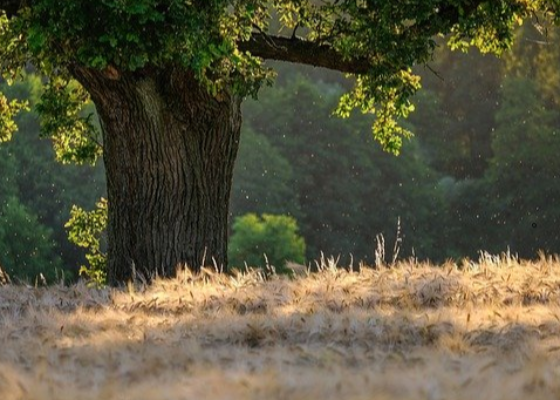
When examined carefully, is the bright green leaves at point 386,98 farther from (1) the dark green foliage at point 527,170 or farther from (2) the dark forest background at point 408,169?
(1) the dark green foliage at point 527,170

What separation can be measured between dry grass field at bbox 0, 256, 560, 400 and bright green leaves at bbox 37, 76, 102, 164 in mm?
6334

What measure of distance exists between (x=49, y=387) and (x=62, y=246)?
4921cm

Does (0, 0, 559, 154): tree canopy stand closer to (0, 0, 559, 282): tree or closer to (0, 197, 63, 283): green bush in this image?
(0, 0, 559, 282): tree

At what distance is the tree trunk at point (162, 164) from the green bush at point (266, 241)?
35.4 metres

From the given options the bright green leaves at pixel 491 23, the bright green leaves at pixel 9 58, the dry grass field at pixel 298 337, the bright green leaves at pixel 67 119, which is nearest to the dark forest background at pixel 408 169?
the bright green leaves at pixel 9 58

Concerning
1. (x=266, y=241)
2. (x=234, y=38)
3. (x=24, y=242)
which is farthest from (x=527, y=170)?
(x=234, y=38)

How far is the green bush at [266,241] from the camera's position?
167ft

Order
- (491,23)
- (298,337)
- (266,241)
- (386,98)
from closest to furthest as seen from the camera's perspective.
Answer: (298,337) < (491,23) < (386,98) < (266,241)

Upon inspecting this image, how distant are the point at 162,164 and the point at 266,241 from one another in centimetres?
3606

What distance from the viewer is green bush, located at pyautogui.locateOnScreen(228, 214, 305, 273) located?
50844 mm

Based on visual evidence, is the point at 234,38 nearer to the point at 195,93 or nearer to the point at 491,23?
the point at 195,93

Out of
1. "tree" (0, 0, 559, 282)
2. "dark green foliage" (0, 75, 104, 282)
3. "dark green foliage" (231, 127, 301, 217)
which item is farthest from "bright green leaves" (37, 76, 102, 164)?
"dark green foliage" (231, 127, 301, 217)

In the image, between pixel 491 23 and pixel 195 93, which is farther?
pixel 491 23

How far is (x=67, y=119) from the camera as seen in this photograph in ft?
60.4
